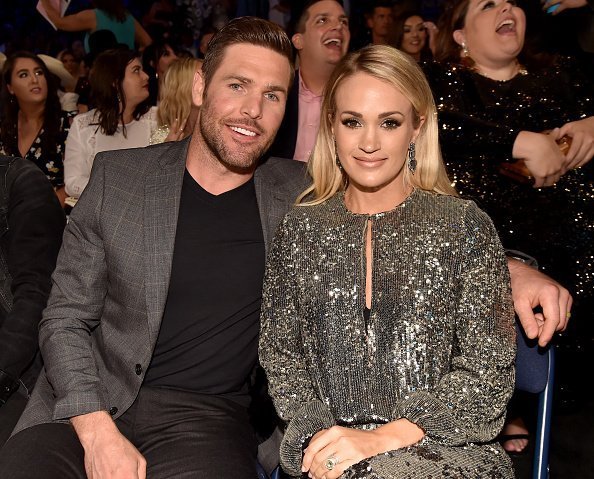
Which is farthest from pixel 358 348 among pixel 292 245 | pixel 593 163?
pixel 593 163

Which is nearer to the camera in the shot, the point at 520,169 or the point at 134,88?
the point at 520,169

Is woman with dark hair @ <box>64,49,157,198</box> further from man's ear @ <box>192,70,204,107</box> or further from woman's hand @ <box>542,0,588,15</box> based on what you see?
woman's hand @ <box>542,0,588,15</box>

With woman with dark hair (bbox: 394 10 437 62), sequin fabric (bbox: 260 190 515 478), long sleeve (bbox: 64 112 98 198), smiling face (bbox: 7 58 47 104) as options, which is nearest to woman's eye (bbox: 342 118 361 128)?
sequin fabric (bbox: 260 190 515 478)

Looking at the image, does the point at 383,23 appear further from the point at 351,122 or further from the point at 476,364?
the point at 476,364

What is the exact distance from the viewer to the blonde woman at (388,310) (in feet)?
6.01

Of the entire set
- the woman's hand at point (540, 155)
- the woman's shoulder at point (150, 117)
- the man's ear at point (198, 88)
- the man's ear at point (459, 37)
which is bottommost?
the woman's shoulder at point (150, 117)

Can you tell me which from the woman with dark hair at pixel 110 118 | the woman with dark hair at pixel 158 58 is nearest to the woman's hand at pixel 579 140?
the woman with dark hair at pixel 110 118

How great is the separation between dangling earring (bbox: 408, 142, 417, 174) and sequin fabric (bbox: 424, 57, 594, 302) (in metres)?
0.51

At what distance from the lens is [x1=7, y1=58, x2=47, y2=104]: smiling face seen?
5289 mm

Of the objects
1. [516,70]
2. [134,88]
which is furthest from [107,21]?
[516,70]

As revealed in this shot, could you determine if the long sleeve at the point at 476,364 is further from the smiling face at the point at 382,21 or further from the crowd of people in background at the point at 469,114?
the smiling face at the point at 382,21

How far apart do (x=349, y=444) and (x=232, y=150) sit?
98 cm

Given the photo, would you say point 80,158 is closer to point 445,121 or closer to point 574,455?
point 445,121

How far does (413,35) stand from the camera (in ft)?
19.5
